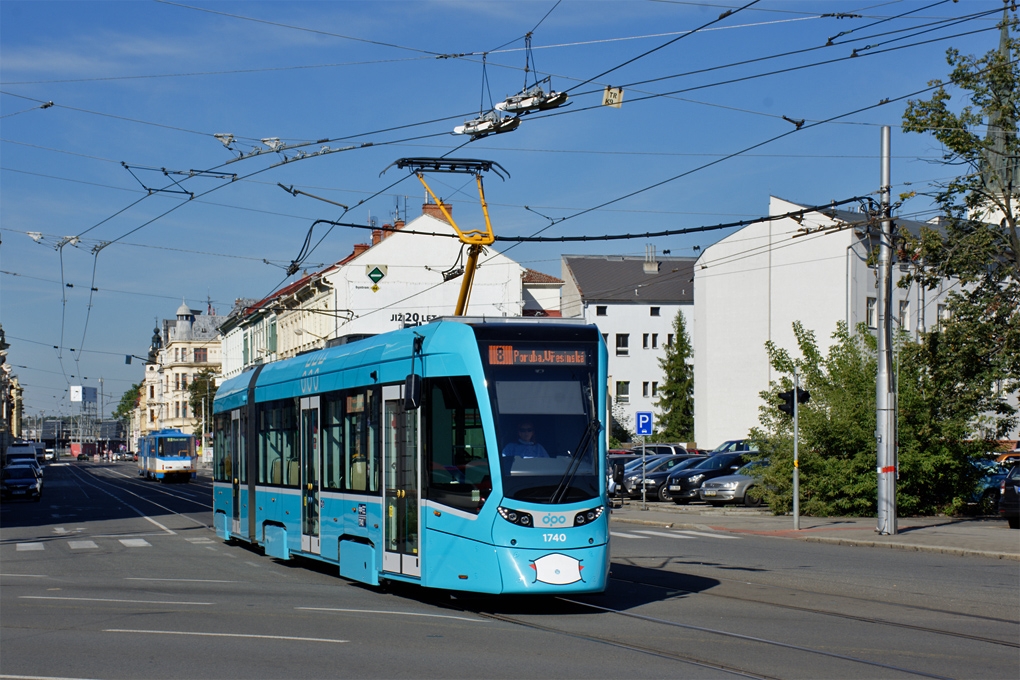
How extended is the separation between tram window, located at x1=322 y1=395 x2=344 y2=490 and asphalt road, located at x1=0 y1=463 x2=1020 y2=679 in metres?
1.38

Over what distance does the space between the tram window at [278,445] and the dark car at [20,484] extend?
31130 mm

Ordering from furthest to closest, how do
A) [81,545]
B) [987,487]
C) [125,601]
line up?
[987,487]
[81,545]
[125,601]

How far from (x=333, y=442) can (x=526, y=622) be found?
15.8 feet

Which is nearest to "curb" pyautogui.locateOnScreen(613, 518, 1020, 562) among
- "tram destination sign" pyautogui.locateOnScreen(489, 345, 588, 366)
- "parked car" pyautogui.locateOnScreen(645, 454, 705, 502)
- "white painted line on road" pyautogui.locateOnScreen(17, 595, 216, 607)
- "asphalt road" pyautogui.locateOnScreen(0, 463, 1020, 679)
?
"asphalt road" pyautogui.locateOnScreen(0, 463, 1020, 679)

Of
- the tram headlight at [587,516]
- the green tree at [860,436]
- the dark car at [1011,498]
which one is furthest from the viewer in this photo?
the green tree at [860,436]

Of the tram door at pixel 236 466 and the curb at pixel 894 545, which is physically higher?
the tram door at pixel 236 466

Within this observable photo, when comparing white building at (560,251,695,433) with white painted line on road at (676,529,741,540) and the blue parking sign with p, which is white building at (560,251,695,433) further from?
white painted line on road at (676,529,741,540)

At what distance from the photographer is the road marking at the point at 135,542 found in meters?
22.8

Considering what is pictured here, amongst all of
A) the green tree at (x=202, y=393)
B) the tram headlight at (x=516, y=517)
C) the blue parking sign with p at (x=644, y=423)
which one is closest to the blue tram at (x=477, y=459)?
the tram headlight at (x=516, y=517)

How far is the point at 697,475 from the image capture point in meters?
35.9

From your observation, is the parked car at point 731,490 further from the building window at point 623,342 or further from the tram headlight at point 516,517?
the building window at point 623,342

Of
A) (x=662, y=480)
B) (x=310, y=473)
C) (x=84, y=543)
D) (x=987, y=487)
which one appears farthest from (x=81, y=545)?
(x=987, y=487)

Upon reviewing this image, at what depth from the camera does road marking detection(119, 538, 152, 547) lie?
22.8 metres

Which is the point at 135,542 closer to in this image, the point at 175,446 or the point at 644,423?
the point at 644,423
